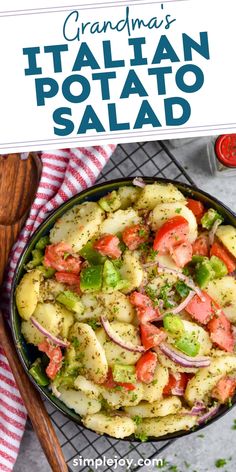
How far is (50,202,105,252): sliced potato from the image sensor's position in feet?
9.63

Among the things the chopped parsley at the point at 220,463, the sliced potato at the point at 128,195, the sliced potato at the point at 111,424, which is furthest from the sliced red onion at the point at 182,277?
the chopped parsley at the point at 220,463

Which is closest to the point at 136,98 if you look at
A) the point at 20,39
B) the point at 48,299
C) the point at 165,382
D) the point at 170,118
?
the point at 170,118

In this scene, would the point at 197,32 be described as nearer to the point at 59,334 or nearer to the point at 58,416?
the point at 59,334

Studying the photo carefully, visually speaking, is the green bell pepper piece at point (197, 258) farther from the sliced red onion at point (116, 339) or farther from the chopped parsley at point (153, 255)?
the sliced red onion at point (116, 339)

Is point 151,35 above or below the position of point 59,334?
above

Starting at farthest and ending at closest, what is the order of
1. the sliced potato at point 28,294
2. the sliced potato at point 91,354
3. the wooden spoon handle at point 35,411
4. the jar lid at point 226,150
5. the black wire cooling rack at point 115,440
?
1. the black wire cooling rack at point 115,440
2. the jar lid at point 226,150
3. the wooden spoon handle at point 35,411
4. the sliced potato at point 28,294
5. the sliced potato at point 91,354

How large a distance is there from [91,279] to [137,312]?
0.26 metres

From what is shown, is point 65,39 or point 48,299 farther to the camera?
point 65,39

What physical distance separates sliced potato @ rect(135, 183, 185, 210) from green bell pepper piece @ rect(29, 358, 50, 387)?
0.92m

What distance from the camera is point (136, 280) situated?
9.55 ft

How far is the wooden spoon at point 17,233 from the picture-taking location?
3.17m

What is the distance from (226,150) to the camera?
10.8 feet

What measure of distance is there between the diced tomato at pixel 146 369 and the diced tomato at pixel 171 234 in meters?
0.51

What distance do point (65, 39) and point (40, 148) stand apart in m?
0.59
